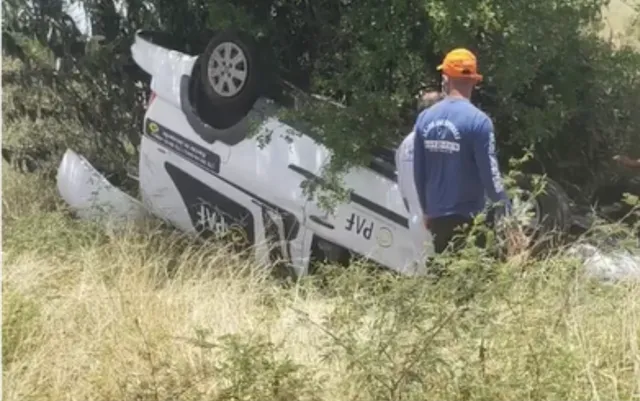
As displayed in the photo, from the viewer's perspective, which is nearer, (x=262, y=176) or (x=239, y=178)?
(x=262, y=176)

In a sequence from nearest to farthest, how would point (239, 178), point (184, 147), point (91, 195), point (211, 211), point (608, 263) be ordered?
point (608, 263)
point (239, 178)
point (211, 211)
point (184, 147)
point (91, 195)

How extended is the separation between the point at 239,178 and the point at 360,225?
0.96 metres

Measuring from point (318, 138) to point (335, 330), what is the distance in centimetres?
258

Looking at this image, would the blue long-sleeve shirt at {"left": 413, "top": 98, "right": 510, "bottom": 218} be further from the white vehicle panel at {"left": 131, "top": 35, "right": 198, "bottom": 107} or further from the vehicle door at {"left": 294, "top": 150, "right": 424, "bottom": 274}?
the white vehicle panel at {"left": 131, "top": 35, "right": 198, "bottom": 107}

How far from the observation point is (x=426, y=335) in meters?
4.44

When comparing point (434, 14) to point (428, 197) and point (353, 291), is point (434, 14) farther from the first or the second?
point (353, 291)

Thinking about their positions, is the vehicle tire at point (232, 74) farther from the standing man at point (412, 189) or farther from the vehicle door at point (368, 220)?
the standing man at point (412, 189)

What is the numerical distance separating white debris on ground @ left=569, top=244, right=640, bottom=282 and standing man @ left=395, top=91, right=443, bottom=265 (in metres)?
0.87

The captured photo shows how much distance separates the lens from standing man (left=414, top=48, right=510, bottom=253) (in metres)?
5.83

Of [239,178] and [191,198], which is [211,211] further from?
[239,178]

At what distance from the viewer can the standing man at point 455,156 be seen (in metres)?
5.83

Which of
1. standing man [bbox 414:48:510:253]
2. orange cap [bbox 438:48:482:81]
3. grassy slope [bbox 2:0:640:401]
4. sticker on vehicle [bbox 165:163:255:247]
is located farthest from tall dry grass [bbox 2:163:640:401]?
sticker on vehicle [bbox 165:163:255:247]

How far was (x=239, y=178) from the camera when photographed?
24.5ft

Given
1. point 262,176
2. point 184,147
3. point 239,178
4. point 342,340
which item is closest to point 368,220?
point 262,176
